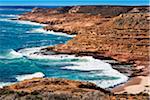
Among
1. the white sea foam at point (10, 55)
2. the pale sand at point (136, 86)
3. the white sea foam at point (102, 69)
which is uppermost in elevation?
the white sea foam at point (10, 55)

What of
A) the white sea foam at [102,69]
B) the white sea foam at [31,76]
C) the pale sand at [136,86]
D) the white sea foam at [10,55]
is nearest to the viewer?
the pale sand at [136,86]

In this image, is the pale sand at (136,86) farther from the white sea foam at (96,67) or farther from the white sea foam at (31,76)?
the white sea foam at (31,76)

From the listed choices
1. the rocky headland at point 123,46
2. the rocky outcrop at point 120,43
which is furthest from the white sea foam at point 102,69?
the rocky outcrop at point 120,43

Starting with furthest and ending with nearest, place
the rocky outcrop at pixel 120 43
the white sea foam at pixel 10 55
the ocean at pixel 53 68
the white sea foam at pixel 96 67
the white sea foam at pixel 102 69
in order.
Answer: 1. the white sea foam at pixel 10 55
2. the rocky outcrop at pixel 120 43
3. the ocean at pixel 53 68
4. the white sea foam at pixel 96 67
5. the white sea foam at pixel 102 69

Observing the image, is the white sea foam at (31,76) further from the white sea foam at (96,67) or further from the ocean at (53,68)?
the white sea foam at (96,67)

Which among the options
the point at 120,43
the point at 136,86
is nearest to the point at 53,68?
the point at 136,86

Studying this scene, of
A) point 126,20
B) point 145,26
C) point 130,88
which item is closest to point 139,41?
point 145,26

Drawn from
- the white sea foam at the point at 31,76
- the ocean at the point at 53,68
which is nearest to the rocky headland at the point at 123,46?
the ocean at the point at 53,68

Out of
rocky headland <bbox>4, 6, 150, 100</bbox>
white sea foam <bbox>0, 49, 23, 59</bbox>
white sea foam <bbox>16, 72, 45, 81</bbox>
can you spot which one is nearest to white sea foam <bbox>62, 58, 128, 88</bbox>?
rocky headland <bbox>4, 6, 150, 100</bbox>

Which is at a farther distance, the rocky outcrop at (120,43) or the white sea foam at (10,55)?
the white sea foam at (10,55)

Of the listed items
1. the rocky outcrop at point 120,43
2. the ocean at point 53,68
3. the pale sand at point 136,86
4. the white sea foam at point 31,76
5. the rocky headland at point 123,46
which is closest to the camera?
the pale sand at point 136,86

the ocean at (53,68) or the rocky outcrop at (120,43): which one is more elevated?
the rocky outcrop at (120,43)
